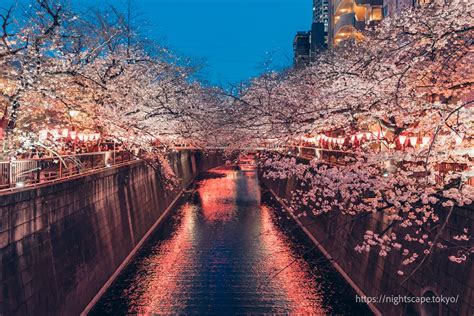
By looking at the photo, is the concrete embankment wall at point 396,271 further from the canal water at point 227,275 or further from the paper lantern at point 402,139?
the paper lantern at point 402,139

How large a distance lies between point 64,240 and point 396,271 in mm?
9269

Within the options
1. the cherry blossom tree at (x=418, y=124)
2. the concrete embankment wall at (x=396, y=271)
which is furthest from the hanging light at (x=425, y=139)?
the concrete embankment wall at (x=396, y=271)

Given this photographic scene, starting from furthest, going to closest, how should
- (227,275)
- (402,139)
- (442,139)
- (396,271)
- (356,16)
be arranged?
(356,16) < (227,275) < (402,139) < (396,271) < (442,139)

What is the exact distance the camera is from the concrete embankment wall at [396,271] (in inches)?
354

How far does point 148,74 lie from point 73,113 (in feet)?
27.8

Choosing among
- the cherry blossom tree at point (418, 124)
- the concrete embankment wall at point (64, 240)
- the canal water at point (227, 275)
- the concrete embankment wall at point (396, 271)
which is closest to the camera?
the cherry blossom tree at point (418, 124)

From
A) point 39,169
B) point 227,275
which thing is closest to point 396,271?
point 227,275

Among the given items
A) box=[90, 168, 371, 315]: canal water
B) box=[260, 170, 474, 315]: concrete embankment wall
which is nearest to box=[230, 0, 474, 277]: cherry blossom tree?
box=[260, 170, 474, 315]: concrete embankment wall

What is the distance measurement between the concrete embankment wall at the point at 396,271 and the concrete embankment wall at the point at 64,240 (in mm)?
6865

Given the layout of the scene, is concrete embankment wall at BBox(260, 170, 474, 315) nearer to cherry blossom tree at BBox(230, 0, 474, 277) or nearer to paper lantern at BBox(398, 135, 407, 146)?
cherry blossom tree at BBox(230, 0, 474, 277)

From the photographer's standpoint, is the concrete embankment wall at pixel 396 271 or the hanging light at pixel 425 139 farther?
the hanging light at pixel 425 139

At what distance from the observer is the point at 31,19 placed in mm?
14320

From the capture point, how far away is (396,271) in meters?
12.1

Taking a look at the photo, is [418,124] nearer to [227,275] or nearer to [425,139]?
[425,139]
